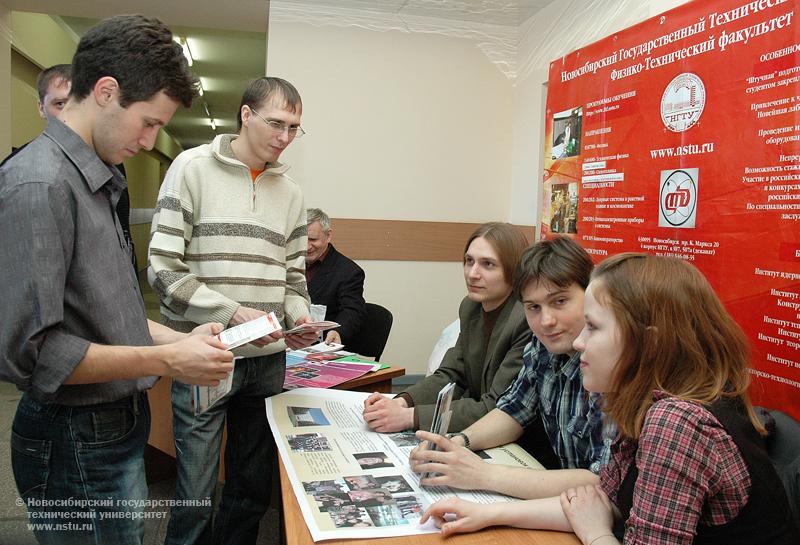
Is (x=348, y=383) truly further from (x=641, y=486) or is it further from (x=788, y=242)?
(x=788, y=242)

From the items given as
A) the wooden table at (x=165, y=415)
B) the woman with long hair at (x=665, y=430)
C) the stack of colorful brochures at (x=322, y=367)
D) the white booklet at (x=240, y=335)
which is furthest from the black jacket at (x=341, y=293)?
the woman with long hair at (x=665, y=430)

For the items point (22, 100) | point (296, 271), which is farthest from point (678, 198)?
point (22, 100)

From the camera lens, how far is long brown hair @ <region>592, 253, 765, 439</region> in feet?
3.43

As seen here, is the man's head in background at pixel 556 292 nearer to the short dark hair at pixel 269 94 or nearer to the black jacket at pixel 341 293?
the short dark hair at pixel 269 94

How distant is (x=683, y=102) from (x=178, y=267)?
83.3 inches

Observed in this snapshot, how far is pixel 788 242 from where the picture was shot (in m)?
2.01

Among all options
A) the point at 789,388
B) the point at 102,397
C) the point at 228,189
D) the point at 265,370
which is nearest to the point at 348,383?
the point at 265,370

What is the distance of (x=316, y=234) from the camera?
11.3 feet

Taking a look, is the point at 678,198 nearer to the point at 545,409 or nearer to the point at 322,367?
the point at 545,409

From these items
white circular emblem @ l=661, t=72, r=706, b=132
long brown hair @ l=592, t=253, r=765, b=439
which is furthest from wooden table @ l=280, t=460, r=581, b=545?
white circular emblem @ l=661, t=72, r=706, b=132

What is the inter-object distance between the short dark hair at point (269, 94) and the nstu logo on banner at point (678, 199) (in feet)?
5.29

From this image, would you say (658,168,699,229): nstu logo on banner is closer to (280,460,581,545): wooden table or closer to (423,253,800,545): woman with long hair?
(423,253,800,545): woman with long hair

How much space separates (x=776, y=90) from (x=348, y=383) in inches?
72.0

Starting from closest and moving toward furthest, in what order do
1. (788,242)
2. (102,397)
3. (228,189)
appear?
1. (102,397)
2. (228,189)
3. (788,242)
